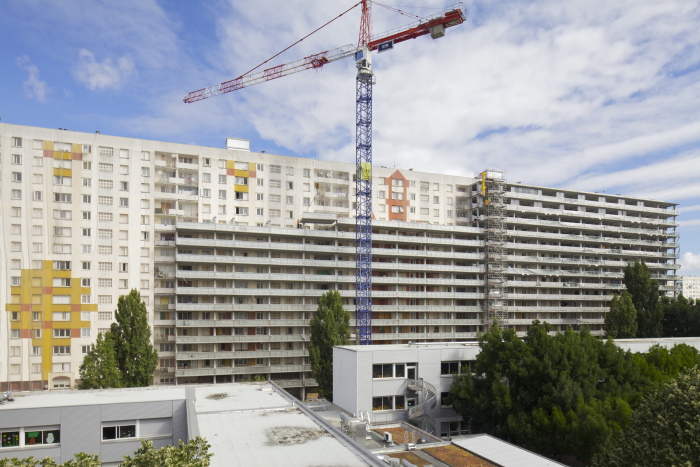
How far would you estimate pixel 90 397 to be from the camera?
1296 inches

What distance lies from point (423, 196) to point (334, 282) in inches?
1009

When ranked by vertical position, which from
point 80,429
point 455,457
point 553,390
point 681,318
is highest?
point 80,429

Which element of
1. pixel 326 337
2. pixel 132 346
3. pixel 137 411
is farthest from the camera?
pixel 326 337

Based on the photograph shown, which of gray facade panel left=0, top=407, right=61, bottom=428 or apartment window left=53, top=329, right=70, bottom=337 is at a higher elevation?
gray facade panel left=0, top=407, right=61, bottom=428

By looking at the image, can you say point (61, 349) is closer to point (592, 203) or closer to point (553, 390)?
point (553, 390)

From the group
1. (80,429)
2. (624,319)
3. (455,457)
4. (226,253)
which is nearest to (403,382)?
(455,457)

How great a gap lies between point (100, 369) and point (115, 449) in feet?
85.0

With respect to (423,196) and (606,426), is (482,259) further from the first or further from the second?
(606,426)

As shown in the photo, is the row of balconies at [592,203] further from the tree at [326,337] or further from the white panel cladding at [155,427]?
the white panel cladding at [155,427]

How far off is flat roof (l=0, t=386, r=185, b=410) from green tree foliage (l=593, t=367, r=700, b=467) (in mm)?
27926

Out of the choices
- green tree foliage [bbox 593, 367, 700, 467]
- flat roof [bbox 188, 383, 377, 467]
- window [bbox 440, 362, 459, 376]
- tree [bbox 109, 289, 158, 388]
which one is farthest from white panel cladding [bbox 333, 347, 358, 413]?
tree [bbox 109, 289, 158, 388]

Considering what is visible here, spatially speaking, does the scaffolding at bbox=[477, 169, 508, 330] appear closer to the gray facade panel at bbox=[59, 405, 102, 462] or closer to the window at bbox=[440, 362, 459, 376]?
the window at bbox=[440, 362, 459, 376]

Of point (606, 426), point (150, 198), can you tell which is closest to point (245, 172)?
point (150, 198)

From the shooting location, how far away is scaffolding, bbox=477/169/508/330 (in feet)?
289
